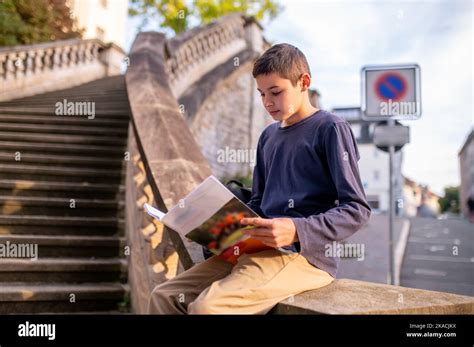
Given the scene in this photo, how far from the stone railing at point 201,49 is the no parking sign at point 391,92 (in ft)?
17.8

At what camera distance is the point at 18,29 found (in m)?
7.58

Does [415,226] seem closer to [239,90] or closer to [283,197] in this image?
[239,90]

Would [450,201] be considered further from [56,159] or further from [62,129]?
[56,159]

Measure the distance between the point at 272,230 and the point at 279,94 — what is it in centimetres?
57

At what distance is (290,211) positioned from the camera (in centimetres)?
186

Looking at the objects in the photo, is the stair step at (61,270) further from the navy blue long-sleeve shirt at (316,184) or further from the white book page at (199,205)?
the white book page at (199,205)

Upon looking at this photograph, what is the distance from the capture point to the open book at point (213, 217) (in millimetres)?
1578

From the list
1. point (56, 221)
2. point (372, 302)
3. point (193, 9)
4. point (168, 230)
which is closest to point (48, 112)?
point (56, 221)

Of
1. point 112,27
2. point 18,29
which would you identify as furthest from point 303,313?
point 112,27

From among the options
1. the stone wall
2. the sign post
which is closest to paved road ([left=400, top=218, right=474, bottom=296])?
the sign post

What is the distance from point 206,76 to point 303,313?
33.9 feet

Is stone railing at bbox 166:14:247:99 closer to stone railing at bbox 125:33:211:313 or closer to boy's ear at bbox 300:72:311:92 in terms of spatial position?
stone railing at bbox 125:33:211:313

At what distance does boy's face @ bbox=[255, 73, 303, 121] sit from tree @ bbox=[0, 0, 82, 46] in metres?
5.11

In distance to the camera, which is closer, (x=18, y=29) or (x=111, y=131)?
(x=111, y=131)
